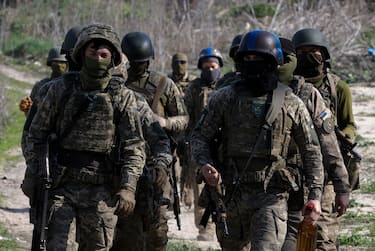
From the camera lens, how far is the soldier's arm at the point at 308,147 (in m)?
6.31

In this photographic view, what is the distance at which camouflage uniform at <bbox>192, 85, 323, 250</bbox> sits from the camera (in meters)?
6.28

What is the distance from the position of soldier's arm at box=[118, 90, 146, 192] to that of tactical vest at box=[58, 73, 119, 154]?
108mm

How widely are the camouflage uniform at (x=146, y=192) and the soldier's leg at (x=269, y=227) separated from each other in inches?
34.2

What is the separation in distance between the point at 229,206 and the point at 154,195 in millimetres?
712

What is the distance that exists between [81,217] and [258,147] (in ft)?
3.96

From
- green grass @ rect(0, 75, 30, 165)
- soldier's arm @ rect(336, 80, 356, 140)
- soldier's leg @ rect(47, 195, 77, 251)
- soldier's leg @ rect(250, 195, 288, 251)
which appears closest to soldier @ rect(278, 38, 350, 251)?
soldier's leg @ rect(250, 195, 288, 251)

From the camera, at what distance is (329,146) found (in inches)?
270

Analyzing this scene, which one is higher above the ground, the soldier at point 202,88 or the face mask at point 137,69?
the soldier at point 202,88

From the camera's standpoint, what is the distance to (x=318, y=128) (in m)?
6.79

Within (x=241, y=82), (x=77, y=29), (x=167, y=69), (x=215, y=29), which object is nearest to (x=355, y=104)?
(x=167, y=69)

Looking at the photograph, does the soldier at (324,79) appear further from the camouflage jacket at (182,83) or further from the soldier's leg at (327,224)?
the camouflage jacket at (182,83)

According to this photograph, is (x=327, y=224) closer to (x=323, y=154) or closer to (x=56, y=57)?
(x=323, y=154)

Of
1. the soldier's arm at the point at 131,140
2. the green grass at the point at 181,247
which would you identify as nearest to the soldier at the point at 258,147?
the soldier's arm at the point at 131,140

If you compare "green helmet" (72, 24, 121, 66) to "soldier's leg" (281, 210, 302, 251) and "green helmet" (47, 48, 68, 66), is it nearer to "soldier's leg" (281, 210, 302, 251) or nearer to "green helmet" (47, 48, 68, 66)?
"soldier's leg" (281, 210, 302, 251)
